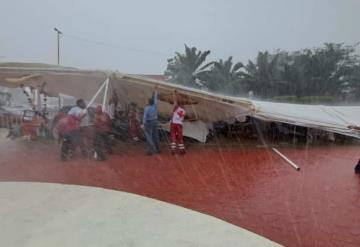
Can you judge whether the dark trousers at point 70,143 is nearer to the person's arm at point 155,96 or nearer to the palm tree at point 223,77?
the person's arm at point 155,96

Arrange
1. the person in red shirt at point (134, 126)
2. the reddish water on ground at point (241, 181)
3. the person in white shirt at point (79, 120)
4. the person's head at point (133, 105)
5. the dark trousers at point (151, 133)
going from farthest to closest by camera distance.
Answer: the person's head at point (133, 105) < the person in red shirt at point (134, 126) < the dark trousers at point (151, 133) < the person in white shirt at point (79, 120) < the reddish water on ground at point (241, 181)

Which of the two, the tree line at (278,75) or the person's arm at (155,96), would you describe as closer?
the person's arm at (155,96)

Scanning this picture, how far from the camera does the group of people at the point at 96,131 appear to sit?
1002 cm

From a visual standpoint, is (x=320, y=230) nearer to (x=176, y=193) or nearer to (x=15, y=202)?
(x=176, y=193)

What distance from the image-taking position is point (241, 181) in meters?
8.31

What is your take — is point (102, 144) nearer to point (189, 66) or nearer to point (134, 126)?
point (134, 126)

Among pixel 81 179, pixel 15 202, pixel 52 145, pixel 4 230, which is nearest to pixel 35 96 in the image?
pixel 52 145

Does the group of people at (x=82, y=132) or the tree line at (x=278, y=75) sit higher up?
the tree line at (x=278, y=75)

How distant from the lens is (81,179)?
7.96 m

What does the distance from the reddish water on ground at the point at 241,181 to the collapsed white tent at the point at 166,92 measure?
1.11 metres

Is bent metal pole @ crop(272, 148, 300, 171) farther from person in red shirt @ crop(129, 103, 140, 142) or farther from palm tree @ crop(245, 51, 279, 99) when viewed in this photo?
palm tree @ crop(245, 51, 279, 99)

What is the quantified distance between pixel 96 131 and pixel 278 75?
2419 centimetres

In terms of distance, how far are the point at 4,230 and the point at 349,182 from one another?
667 centimetres

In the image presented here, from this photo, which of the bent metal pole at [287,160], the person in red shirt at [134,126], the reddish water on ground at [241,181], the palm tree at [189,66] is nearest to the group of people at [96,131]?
the reddish water on ground at [241,181]
